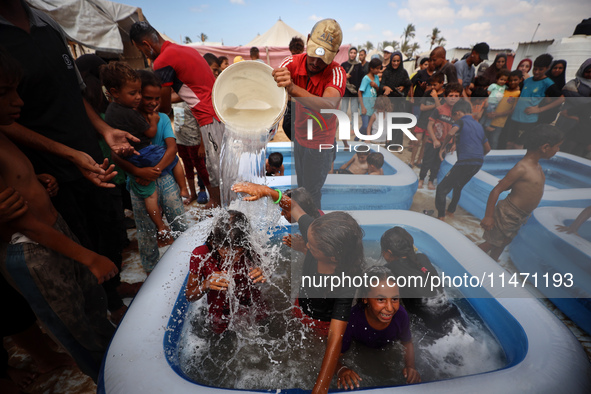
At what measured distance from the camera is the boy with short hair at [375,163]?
4.22 metres

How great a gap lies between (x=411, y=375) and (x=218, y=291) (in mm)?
1459

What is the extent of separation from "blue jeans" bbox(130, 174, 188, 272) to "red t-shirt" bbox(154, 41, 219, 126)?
3.22ft

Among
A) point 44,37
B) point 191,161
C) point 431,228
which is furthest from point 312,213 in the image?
point 191,161

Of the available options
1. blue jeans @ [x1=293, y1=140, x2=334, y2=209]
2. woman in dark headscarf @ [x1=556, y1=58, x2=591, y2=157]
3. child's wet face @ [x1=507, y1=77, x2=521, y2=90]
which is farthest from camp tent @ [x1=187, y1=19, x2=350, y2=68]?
blue jeans @ [x1=293, y1=140, x2=334, y2=209]

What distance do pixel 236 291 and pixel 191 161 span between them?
2.61 meters

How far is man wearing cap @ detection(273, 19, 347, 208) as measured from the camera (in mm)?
1878

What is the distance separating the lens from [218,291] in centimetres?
180

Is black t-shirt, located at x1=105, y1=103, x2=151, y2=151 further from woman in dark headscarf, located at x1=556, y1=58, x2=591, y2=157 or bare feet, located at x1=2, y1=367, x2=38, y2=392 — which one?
woman in dark headscarf, located at x1=556, y1=58, x2=591, y2=157

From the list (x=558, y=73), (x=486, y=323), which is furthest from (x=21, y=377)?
(x=558, y=73)

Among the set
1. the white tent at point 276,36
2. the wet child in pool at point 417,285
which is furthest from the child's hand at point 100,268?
the white tent at point 276,36

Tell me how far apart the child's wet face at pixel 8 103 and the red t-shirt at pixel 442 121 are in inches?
168

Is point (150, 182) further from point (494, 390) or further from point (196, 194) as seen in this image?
point (494, 390)

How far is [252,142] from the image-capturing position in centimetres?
224

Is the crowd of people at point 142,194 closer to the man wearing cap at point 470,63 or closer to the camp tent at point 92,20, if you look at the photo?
the man wearing cap at point 470,63
